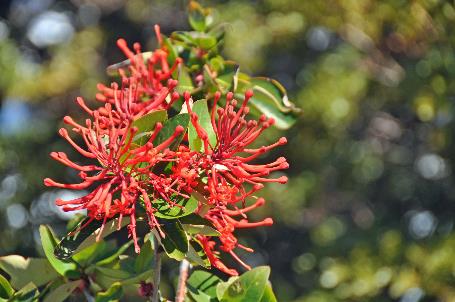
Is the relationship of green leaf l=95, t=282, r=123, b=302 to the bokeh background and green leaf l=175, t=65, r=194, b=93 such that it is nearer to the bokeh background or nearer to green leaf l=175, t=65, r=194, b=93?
green leaf l=175, t=65, r=194, b=93

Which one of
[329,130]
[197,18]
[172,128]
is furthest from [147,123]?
[329,130]

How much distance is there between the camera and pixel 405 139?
5.07m

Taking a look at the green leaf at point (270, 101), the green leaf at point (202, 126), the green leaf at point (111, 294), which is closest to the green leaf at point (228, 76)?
the green leaf at point (270, 101)

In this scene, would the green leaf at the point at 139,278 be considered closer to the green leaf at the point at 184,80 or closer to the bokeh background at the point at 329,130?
the green leaf at the point at 184,80

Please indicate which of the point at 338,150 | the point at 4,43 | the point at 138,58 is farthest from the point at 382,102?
the point at 138,58

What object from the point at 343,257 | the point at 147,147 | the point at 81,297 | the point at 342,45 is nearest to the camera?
the point at 147,147

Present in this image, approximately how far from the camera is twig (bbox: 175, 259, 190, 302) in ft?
3.27

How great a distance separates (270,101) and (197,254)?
39 cm

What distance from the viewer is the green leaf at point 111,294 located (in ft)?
3.17

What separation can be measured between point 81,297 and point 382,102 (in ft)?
12.0

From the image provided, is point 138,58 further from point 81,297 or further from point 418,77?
point 418,77

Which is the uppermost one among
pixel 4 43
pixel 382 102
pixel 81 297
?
pixel 81 297

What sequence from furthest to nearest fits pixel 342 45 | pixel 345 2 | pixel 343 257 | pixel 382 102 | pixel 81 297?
pixel 342 45 < pixel 382 102 < pixel 343 257 < pixel 345 2 < pixel 81 297

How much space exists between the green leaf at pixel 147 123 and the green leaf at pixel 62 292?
0.84 ft
